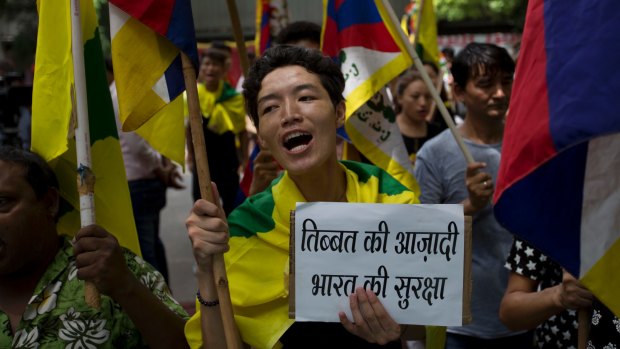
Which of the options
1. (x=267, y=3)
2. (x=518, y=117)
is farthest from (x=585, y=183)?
(x=267, y=3)

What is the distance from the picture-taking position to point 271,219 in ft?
8.29

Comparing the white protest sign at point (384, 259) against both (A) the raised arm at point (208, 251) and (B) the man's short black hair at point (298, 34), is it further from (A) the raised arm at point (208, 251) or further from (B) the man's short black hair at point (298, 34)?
(B) the man's short black hair at point (298, 34)

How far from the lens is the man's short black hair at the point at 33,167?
2711 mm

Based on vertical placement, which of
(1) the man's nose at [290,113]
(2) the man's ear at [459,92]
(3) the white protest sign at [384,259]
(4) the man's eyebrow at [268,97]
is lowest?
(3) the white protest sign at [384,259]

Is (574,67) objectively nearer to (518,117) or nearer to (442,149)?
(518,117)

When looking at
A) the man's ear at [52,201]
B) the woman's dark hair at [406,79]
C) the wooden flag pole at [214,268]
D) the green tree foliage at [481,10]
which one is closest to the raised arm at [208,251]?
the wooden flag pole at [214,268]

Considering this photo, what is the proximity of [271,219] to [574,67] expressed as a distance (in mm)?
993

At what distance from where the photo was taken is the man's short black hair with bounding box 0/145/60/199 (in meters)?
2.71

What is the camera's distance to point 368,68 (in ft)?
13.7

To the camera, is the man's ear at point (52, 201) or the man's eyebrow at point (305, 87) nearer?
the man's eyebrow at point (305, 87)

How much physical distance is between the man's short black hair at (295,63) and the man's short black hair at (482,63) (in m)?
1.62

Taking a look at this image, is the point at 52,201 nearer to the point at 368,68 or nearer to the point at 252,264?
the point at 252,264

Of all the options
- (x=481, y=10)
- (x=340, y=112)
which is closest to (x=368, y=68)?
(x=340, y=112)

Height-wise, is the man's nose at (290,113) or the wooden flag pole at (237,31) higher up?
the wooden flag pole at (237,31)
